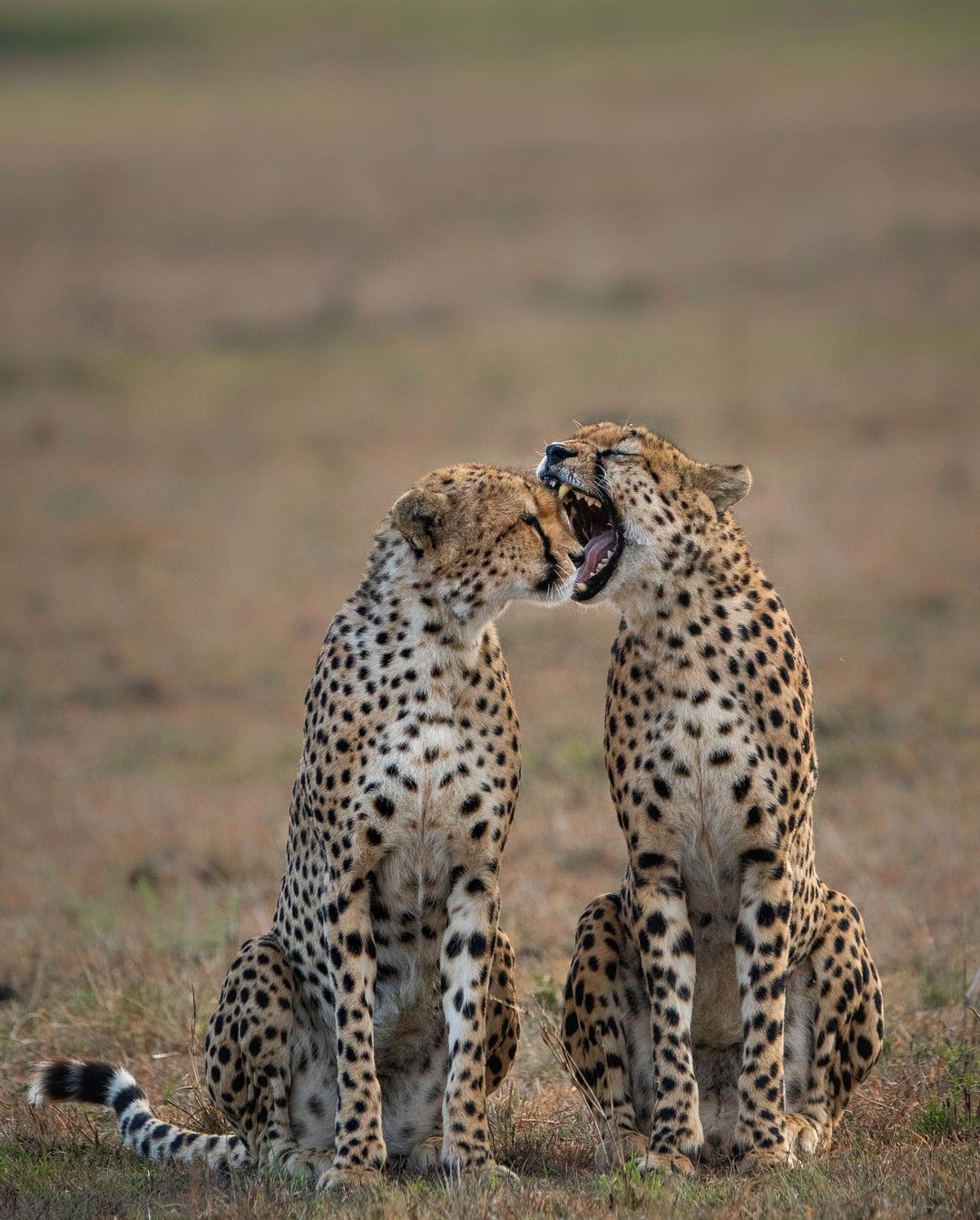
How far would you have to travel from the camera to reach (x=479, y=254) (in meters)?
23.9

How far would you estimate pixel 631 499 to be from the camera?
14.9 ft

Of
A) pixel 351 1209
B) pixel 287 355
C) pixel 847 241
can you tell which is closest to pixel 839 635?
pixel 351 1209

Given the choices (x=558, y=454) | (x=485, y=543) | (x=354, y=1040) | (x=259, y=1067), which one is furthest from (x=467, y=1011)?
(x=558, y=454)

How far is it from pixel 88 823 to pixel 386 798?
4.28m

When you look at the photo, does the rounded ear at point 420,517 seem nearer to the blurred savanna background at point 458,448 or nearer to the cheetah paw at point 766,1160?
the blurred savanna background at point 458,448

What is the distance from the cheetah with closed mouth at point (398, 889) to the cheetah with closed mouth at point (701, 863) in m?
0.20

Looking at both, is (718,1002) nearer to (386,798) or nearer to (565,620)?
(386,798)

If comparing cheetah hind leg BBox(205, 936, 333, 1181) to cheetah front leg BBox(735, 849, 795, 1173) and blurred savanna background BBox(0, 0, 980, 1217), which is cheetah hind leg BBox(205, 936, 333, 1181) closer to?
blurred savanna background BBox(0, 0, 980, 1217)

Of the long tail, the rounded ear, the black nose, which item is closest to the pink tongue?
the black nose

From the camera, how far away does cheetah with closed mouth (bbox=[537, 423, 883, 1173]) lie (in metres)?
4.34

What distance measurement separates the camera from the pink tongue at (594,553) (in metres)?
4.53

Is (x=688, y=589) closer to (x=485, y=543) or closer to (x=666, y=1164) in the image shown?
(x=485, y=543)

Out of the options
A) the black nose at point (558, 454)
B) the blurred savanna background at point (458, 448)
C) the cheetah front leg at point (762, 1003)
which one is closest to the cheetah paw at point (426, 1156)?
the blurred savanna background at point (458, 448)

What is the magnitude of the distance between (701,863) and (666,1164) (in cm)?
68
